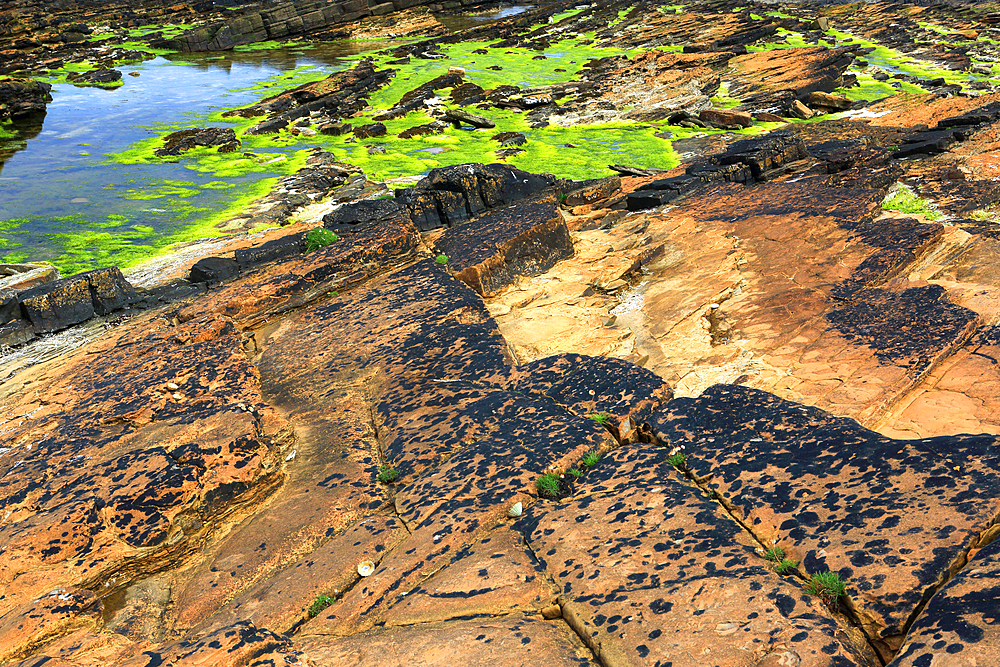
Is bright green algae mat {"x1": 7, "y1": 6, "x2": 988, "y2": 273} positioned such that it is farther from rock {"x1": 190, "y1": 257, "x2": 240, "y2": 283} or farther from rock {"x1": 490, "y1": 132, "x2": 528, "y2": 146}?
rock {"x1": 190, "y1": 257, "x2": 240, "y2": 283}

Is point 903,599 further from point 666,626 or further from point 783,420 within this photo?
point 783,420

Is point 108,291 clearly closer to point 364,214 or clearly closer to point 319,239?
point 319,239

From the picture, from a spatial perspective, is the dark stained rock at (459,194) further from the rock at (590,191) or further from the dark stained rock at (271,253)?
the dark stained rock at (271,253)

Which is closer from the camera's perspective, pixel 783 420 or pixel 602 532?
pixel 602 532

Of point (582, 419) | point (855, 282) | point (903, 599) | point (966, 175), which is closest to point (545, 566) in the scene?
point (582, 419)

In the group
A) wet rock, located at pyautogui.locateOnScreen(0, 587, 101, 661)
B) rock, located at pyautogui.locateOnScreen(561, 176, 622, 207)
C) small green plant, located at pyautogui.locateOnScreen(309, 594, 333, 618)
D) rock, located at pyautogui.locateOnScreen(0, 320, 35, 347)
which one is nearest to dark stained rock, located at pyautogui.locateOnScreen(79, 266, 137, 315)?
rock, located at pyautogui.locateOnScreen(0, 320, 35, 347)

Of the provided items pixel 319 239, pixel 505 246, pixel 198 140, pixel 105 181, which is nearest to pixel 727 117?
pixel 505 246
